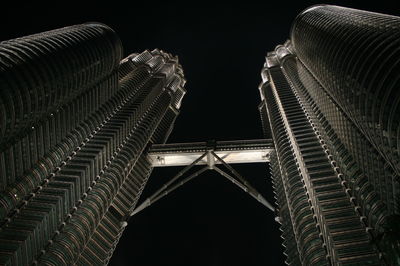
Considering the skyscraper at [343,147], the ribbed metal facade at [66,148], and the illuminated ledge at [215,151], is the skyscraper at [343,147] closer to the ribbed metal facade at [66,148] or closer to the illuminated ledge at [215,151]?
the illuminated ledge at [215,151]

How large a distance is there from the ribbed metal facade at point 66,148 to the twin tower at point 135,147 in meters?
0.23

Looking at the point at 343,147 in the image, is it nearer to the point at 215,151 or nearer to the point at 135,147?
the point at 215,151

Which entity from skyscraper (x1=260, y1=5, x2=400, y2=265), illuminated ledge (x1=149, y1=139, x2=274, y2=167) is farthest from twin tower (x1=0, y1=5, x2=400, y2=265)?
illuminated ledge (x1=149, y1=139, x2=274, y2=167)

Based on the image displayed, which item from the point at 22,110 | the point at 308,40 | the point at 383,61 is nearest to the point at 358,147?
the point at 383,61

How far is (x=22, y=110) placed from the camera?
54.9 metres

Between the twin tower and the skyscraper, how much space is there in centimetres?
19

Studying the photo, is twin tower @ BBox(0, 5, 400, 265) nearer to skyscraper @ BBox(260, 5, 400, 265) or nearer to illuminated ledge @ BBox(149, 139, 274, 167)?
skyscraper @ BBox(260, 5, 400, 265)

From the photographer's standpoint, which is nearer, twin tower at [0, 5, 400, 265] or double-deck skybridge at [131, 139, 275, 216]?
twin tower at [0, 5, 400, 265]

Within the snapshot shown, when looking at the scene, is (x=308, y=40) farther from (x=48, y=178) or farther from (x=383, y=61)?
(x=48, y=178)

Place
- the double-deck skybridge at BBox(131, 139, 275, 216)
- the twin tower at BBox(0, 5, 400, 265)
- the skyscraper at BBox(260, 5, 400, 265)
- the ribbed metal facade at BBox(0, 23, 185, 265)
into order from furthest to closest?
the double-deck skybridge at BBox(131, 139, 275, 216) → the ribbed metal facade at BBox(0, 23, 185, 265) → the twin tower at BBox(0, 5, 400, 265) → the skyscraper at BBox(260, 5, 400, 265)

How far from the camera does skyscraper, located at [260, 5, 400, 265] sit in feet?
141

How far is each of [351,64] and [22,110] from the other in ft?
133

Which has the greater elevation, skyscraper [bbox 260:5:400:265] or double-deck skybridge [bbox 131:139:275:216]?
double-deck skybridge [bbox 131:139:275:216]

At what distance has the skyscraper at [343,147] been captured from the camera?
43000mm
